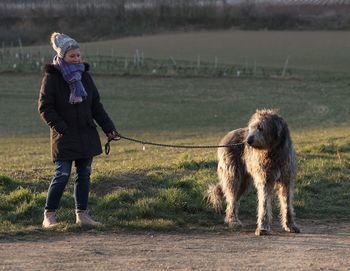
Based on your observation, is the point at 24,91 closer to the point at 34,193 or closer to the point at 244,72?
the point at 244,72

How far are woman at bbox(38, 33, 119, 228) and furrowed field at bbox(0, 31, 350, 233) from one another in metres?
0.37

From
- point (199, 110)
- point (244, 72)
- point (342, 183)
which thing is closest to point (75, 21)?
point (244, 72)

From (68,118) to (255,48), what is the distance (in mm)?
58158

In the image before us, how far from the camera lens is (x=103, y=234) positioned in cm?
705

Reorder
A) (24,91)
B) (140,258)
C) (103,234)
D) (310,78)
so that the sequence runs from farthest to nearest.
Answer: (310,78) → (24,91) → (103,234) → (140,258)

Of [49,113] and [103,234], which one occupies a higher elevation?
[49,113]

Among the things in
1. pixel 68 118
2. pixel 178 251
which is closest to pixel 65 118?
pixel 68 118

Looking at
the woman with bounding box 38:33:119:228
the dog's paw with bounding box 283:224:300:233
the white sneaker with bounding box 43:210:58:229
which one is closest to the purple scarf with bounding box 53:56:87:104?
the woman with bounding box 38:33:119:228

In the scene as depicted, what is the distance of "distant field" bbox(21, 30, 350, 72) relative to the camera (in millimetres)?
55906

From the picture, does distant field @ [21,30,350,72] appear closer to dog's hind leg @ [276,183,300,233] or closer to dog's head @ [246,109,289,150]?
dog's hind leg @ [276,183,300,233]

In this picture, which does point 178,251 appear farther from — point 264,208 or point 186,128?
point 186,128

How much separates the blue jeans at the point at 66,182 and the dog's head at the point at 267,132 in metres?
1.88

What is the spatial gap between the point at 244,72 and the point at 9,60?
796 inches

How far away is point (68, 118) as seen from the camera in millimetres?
7383
